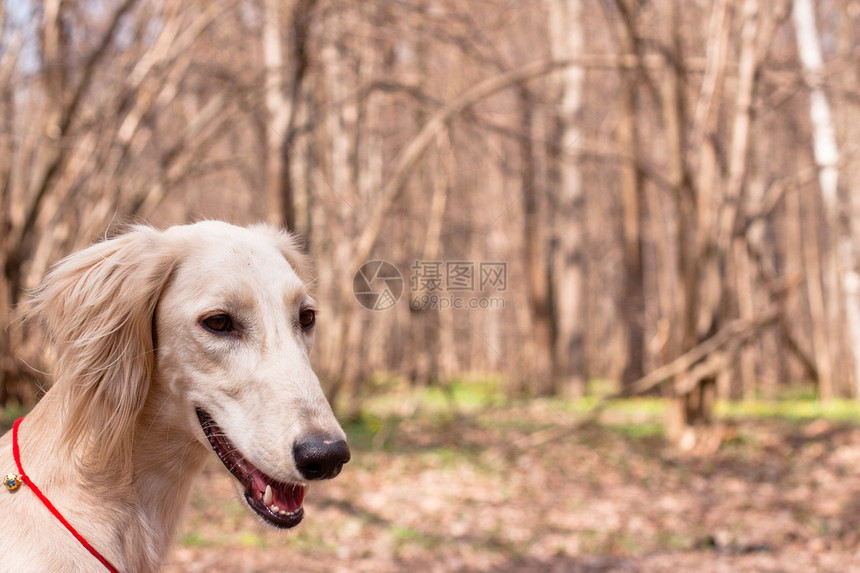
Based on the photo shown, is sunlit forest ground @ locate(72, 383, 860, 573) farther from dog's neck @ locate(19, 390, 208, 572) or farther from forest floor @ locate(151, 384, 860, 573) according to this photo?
dog's neck @ locate(19, 390, 208, 572)

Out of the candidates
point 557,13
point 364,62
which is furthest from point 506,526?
point 557,13

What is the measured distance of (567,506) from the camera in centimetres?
750

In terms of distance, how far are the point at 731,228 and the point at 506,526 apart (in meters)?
4.60

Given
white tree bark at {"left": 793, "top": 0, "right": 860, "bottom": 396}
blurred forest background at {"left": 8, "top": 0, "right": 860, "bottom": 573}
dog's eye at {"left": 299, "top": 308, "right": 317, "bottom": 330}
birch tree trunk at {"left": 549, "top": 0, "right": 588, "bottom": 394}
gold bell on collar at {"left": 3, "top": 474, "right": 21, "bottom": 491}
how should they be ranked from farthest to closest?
1. birch tree trunk at {"left": 549, "top": 0, "right": 588, "bottom": 394}
2. white tree bark at {"left": 793, "top": 0, "right": 860, "bottom": 396}
3. blurred forest background at {"left": 8, "top": 0, "right": 860, "bottom": 573}
4. dog's eye at {"left": 299, "top": 308, "right": 317, "bottom": 330}
5. gold bell on collar at {"left": 3, "top": 474, "right": 21, "bottom": 491}

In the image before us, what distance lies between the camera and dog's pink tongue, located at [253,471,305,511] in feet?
7.26

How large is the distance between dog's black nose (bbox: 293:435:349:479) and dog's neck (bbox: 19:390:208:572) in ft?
1.80

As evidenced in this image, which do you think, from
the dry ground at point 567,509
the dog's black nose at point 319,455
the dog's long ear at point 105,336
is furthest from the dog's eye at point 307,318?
the dry ground at point 567,509

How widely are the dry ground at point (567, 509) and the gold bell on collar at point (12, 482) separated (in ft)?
7.18

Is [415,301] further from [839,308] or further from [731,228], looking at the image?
[839,308]

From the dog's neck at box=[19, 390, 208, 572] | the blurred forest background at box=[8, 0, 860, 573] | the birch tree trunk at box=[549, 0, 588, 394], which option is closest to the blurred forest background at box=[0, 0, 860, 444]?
the blurred forest background at box=[8, 0, 860, 573]

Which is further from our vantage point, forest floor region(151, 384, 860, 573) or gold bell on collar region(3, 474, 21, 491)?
forest floor region(151, 384, 860, 573)

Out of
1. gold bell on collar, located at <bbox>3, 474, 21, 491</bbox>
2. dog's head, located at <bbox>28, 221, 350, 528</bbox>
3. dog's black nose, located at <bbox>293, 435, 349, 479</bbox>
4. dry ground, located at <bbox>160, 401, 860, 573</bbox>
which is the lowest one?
dry ground, located at <bbox>160, 401, 860, 573</bbox>

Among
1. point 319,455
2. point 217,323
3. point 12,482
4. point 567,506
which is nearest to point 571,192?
point 567,506

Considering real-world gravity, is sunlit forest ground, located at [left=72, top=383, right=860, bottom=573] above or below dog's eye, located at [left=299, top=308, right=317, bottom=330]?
below
